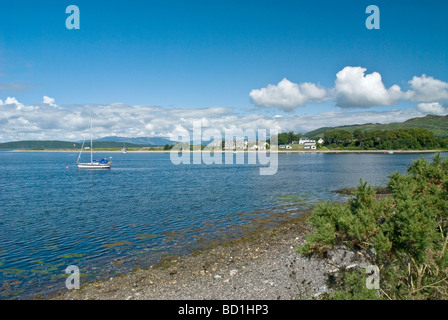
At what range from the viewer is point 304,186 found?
50.6 metres

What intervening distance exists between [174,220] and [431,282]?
21.5 meters

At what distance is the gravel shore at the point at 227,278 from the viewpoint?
478 inches

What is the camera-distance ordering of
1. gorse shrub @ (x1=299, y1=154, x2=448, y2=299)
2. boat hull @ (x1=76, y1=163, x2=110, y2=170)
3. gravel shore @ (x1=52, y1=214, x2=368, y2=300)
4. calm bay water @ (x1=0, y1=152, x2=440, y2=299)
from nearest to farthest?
gorse shrub @ (x1=299, y1=154, x2=448, y2=299) < gravel shore @ (x1=52, y1=214, x2=368, y2=300) < calm bay water @ (x1=0, y1=152, x2=440, y2=299) < boat hull @ (x1=76, y1=163, x2=110, y2=170)

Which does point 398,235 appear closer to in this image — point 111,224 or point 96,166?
point 111,224

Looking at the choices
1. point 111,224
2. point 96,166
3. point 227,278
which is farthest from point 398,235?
point 96,166

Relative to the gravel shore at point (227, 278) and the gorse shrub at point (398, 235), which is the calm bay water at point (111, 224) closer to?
the gravel shore at point (227, 278)

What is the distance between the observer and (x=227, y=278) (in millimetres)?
13852

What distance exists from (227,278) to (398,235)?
26.1 ft

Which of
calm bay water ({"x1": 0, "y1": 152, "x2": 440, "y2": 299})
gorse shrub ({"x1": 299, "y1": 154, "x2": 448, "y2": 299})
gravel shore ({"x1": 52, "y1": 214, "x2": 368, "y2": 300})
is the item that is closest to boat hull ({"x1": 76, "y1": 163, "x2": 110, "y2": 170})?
calm bay water ({"x1": 0, "y1": 152, "x2": 440, "y2": 299})

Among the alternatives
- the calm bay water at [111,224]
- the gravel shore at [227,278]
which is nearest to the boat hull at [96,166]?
the calm bay water at [111,224]

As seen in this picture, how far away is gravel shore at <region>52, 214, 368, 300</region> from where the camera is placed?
1213 centimetres

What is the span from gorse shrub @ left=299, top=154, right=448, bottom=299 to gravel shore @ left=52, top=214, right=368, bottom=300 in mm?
1216

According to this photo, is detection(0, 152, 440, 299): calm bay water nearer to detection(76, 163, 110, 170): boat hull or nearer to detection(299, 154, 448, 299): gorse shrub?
detection(299, 154, 448, 299): gorse shrub

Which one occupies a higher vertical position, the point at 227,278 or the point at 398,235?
the point at 398,235
